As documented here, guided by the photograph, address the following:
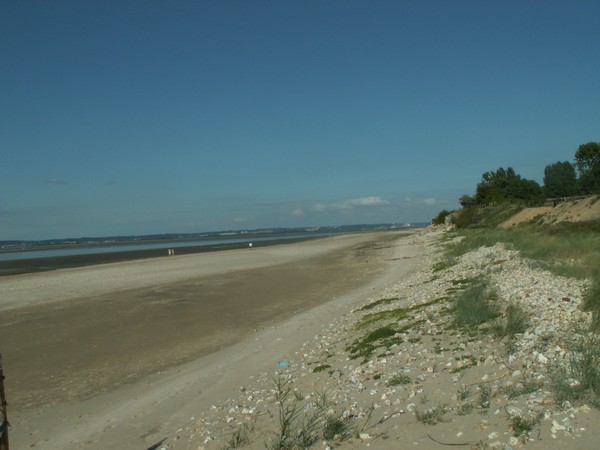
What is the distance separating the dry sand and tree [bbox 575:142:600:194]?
6653cm

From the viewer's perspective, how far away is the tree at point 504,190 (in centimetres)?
9588

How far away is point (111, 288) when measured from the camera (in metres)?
29.5

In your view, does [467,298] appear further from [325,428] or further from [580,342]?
[325,428]

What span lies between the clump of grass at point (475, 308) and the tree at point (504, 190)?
84.6 metres

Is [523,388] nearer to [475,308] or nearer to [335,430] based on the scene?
[335,430]

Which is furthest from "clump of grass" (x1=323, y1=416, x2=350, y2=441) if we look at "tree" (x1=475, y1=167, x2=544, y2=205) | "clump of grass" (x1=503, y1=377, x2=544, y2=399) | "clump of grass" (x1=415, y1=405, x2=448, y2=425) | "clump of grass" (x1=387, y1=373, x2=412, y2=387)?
"tree" (x1=475, y1=167, x2=544, y2=205)

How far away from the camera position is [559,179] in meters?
120

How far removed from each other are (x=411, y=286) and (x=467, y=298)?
27.2 ft

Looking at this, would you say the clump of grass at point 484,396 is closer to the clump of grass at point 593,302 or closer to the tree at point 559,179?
the clump of grass at point 593,302

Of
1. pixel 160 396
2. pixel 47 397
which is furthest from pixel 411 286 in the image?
pixel 47 397

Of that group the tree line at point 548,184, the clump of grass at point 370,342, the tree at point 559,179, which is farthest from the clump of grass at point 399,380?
the tree at point 559,179

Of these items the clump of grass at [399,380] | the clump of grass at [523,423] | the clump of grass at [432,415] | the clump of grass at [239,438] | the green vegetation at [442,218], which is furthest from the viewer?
the green vegetation at [442,218]

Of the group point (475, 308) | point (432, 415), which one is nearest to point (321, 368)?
point (475, 308)

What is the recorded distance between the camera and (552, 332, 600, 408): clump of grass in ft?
19.4
